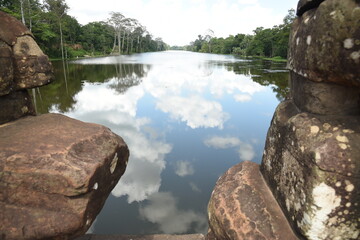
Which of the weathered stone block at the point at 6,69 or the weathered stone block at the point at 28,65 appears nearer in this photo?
the weathered stone block at the point at 6,69

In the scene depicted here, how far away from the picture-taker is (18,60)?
3.47m

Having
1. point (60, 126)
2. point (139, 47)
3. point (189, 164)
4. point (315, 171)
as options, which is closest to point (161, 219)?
point (189, 164)

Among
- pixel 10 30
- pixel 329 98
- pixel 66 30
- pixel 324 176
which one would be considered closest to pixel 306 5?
pixel 329 98

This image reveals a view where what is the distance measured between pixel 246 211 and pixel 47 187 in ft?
6.66

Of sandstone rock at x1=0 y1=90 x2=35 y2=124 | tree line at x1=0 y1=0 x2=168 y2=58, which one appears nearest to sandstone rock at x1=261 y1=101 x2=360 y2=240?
sandstone rock at x1=0 y1=90 x2=35 y2=124

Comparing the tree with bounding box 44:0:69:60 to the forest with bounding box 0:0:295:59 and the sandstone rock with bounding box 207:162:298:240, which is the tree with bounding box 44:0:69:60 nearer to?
the forest with bounding box 0:0:295:59

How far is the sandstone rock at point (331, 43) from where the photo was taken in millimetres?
1637

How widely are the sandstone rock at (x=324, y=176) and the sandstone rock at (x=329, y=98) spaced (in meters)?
0.07

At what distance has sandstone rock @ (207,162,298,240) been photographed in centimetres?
A: 217

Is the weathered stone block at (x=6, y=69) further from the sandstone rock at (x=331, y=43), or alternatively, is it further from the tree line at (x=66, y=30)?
the tree line at (x=66, y=30)

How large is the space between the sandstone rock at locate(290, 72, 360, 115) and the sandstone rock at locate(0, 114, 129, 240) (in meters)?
2.26

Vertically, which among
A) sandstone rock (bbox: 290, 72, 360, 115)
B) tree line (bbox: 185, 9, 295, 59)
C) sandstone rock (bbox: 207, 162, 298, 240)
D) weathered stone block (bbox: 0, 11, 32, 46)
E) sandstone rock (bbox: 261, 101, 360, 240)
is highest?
tree line (bbox: 185, 9, 295, 59)

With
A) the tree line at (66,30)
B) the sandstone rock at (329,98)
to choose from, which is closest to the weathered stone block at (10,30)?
the sandstone rock at (329,98)

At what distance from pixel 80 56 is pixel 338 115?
54046 millimetres
